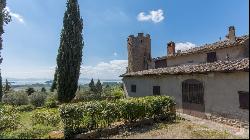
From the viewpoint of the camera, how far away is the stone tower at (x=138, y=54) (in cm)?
3625

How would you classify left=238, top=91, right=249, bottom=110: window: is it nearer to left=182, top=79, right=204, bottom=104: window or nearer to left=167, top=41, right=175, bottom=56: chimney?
left=182, top=79, right=204, bottom=104: window

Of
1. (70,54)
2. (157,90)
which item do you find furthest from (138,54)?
(157,90)

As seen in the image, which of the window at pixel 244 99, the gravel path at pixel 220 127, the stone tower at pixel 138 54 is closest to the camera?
the gravel path at pixel 220 127

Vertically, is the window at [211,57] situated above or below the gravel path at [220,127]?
above

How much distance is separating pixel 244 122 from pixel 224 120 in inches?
60.2

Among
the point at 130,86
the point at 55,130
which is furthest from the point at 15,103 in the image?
the point at 55,130

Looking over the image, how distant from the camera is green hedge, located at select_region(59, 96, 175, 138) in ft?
41.1

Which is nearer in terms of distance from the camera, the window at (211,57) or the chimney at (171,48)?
the window at (211,57)

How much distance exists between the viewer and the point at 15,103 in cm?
3556

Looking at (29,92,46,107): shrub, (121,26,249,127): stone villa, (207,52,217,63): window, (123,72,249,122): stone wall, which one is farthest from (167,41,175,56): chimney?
(29,92,46,107): shrub

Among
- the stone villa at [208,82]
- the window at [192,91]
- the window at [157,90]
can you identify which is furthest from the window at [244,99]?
the window at [157,90]

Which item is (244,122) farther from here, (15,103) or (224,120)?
(15,103)

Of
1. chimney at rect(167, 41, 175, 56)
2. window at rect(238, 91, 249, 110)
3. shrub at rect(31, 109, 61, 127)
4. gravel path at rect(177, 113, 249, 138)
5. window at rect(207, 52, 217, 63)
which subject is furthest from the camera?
chimney at rect(167, 41, 175, 56)

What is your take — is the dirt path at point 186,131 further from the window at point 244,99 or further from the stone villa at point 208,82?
the window at point 244,99
